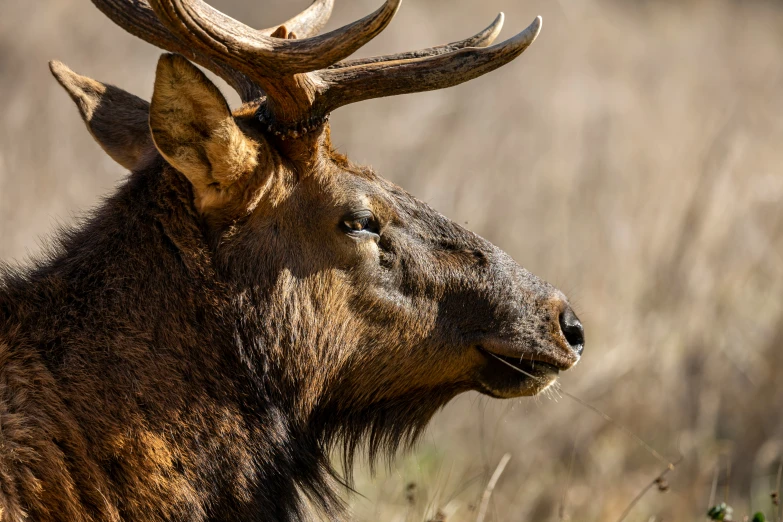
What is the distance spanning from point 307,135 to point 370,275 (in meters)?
0.56

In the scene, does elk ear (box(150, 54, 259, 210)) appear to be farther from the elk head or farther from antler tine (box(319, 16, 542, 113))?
antler tine (box(319, 16, 542, 113))

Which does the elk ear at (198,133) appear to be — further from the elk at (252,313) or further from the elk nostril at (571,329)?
the elk nostril at (571,329)

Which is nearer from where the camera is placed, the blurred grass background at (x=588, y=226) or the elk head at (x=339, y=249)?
the elk head at (x=339, y=249)

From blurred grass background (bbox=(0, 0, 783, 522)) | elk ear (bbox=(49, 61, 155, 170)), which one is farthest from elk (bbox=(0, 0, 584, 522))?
blurred grass background (bbox=(0, 0, 783, 522))

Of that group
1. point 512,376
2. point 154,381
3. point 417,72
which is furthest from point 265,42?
point 512,376

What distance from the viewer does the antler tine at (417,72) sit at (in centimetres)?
340

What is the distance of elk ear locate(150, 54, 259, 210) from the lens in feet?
10.0

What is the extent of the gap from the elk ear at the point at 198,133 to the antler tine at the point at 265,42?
0.16 m

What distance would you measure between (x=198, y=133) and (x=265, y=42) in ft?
1.28

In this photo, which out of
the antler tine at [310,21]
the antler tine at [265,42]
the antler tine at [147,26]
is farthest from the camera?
the antler tine at [310,21]

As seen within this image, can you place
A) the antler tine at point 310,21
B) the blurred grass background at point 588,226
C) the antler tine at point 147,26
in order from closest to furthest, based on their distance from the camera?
1. the antler tine at point 147,26
2. the antler tine at point 310,21
3. the blurred grass background at point 588,226

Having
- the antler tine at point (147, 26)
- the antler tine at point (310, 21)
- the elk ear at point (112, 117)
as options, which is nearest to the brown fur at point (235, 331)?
the antler tine at point (147, 26)

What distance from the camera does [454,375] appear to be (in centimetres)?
367

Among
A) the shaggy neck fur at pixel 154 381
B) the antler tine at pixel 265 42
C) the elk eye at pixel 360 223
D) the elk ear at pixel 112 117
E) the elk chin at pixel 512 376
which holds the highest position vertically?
the antler tine at pixel 265 42
